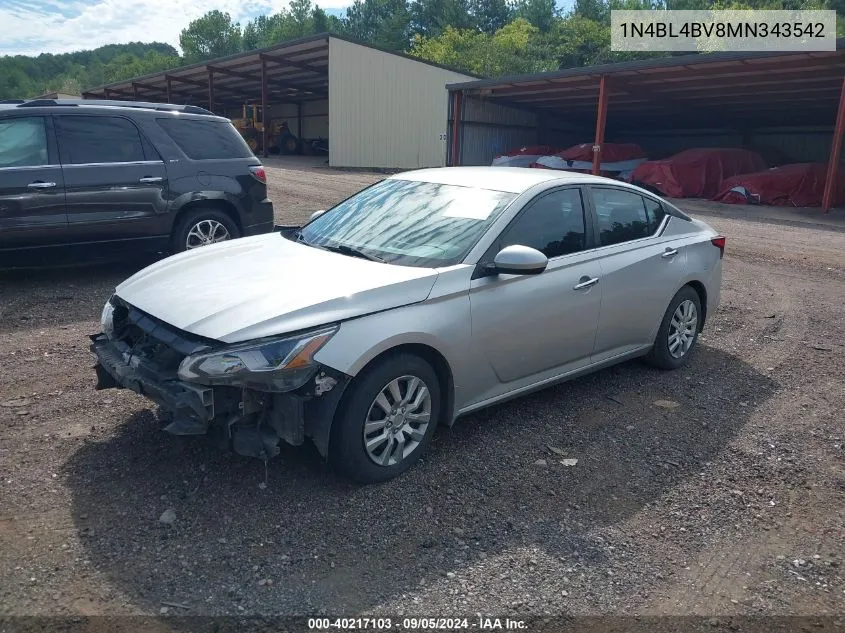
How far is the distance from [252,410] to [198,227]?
16.8ft

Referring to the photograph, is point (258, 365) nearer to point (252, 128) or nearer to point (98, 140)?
point (98, 140)

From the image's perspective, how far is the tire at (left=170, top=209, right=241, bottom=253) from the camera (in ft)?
25.2

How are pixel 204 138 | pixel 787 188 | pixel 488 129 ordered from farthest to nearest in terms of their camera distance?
pixel 488 129 → pixel 787 188 → pixel 204 138

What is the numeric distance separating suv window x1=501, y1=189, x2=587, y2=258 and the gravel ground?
3.73 ft

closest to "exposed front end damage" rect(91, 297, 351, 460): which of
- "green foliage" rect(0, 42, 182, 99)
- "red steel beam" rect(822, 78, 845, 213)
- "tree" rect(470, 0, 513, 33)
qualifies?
"red steel beam" rect(822, 78, 845, 213)

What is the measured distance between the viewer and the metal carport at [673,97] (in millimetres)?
Answer: 17766

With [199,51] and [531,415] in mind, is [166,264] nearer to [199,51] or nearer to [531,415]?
[531,415]

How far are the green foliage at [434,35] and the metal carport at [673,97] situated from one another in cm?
1780

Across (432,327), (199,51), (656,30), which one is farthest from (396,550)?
(199,51)

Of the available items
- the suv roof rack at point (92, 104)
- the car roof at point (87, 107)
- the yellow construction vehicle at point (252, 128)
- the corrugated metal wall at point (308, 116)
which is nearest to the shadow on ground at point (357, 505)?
the car roof at point (87, 107)

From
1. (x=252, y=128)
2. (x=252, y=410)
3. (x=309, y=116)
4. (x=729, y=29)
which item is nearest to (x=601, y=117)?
(x=729, y=29)

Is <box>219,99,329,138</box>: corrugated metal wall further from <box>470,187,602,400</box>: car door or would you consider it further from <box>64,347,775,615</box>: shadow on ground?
<box>64,347,775,615</box>: shadow on ground

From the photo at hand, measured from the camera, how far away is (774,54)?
16406 millimetres

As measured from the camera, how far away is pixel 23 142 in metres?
6.71
